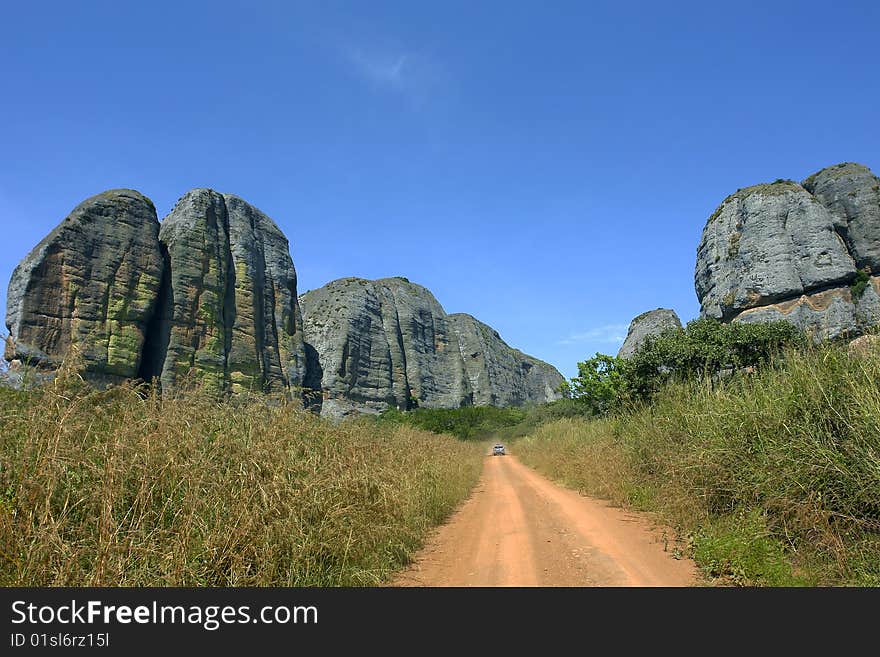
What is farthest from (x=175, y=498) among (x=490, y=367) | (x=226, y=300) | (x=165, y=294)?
(x=490, y=367)

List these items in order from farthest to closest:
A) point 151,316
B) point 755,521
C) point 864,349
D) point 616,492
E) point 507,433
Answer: point 507,433 < point 151,316 < point 616,492 < point 864,349 < point 755,521

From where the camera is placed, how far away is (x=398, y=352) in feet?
205

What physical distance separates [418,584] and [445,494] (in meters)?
5.46

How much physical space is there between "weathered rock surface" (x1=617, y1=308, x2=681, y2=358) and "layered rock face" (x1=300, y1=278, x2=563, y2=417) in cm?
2532

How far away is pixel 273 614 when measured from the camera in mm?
3871

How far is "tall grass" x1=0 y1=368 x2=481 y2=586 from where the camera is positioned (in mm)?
3934

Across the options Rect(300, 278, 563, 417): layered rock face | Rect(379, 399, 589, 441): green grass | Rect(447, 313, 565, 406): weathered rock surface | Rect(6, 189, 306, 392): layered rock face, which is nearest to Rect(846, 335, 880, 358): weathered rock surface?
Rect(6, 189, 306, 392): layered rock face

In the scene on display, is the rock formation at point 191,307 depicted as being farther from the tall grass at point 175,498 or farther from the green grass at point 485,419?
the tall grass at point 175,498

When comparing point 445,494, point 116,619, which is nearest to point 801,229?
point 445,494

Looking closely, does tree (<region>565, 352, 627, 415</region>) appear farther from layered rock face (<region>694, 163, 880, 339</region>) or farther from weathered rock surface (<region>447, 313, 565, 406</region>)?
weathered rock surface (<region>447, 313, 565, 406</region>)

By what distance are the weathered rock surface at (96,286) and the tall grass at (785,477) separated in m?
32.3

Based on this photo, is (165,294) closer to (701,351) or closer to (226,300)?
(226,300)

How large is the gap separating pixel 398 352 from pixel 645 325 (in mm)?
29220

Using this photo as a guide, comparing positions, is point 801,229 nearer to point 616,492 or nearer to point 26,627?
point 616,492
